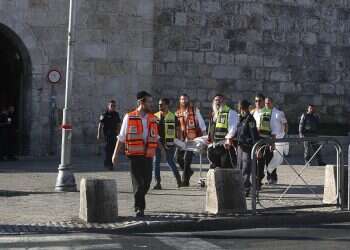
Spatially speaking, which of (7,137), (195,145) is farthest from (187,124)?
(7,137)

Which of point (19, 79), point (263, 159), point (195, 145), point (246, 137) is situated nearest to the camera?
point (246, 137)

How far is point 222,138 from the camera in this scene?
1468cm

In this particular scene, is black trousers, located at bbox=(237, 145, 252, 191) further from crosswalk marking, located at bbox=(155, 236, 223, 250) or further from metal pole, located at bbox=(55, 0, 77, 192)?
crosswalk marking, located at bbox=(155, 236, 223, 250)

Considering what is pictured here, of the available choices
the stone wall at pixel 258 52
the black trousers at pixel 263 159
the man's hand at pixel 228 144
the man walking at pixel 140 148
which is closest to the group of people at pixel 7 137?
the stone wall at pixel 258 52

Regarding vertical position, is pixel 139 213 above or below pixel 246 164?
below

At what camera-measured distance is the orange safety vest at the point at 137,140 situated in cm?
1146

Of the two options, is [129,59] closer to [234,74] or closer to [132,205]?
[234,74]

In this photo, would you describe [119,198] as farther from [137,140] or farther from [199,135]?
[199,135]

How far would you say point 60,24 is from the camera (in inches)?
891

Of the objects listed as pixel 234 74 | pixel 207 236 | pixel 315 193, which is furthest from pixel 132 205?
pixel 234 74

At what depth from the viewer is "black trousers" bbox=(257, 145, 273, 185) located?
46.9ft

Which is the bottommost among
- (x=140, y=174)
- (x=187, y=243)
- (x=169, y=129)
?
(x=187, y=243)

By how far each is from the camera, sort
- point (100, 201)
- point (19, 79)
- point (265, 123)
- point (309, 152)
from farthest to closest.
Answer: point (19, 79)
point (309, 152)
point (265, 123)
point (100, 201)

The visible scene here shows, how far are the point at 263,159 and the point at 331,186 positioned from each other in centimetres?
193
